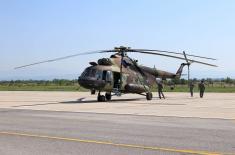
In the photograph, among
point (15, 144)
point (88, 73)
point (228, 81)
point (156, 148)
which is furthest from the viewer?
point (228, 81)

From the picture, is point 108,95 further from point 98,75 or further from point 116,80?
point 98,75

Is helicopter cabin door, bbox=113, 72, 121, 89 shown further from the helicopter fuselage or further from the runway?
the runway

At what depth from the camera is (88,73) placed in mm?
30453

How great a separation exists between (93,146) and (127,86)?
22.6 meters

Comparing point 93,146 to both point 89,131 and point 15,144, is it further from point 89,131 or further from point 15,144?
point 89,131

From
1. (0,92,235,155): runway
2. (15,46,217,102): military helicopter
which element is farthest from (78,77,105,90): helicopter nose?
(0,92,235,155): runway

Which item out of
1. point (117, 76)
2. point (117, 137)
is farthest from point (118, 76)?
point (117, 137)

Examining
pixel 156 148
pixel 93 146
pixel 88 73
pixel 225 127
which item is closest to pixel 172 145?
pixel 156 148

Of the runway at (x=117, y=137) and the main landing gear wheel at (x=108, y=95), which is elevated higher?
the main landing gear wheel at (x=108, y=95)

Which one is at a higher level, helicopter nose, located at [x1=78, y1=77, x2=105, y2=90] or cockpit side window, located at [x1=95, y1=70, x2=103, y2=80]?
cockpit side window, located at [x1=95, y1=70, x2=103, y2=80]

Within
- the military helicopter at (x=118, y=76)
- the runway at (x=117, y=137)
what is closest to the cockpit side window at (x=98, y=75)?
the military helicopter at (x=118, y=76)

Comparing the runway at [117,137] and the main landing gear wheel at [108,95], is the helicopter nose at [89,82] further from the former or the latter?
the runway at [117,137]

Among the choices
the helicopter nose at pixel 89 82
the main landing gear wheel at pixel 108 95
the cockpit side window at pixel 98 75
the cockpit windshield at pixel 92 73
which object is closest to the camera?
the helicopter nose at pixel 89 82

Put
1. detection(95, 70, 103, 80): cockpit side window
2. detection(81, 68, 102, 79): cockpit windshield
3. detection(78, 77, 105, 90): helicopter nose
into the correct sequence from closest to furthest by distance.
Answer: detection(78, 77, 105, 90): helicopter nose, detection(81, 68, 102, 79): cockpit windshield, detection(95, 70, 103, 80): cockpit side window
